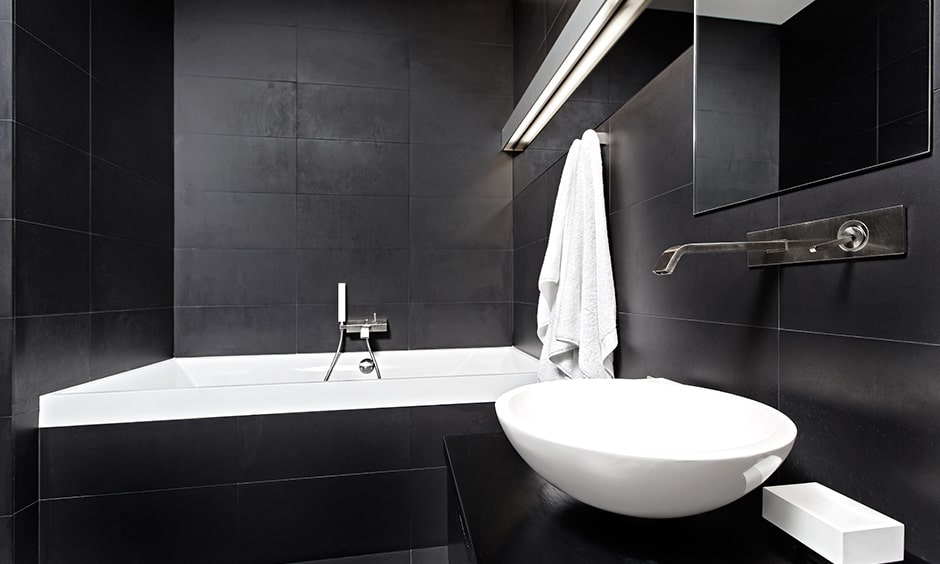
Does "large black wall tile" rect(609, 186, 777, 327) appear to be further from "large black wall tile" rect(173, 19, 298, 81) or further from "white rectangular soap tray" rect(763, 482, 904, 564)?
"large black wall tile" rect(173, 19, 298, 81)

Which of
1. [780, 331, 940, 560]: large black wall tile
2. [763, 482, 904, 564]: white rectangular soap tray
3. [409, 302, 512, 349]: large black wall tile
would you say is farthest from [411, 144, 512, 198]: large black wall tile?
[763, 482, 904, 564]: white rectangular soap tray

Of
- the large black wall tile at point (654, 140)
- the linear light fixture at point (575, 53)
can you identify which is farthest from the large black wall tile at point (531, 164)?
the large black wall tile at point (654, 140)

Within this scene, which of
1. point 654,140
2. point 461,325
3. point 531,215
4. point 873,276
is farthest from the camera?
point 461,325

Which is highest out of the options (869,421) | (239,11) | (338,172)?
(239,11)

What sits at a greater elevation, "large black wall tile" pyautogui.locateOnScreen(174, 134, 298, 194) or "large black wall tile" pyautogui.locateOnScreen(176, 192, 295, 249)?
"large black wall tile" pyautogui.locateOnScreen(174, 134, 298, 194)

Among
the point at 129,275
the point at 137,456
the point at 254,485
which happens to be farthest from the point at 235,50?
the point at 254,485

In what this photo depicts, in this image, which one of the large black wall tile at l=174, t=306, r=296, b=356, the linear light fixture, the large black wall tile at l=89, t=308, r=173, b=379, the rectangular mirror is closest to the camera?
the rectangular mirror

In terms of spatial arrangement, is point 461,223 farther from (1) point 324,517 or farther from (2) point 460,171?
(1) point 324,517

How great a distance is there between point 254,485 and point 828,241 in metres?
1.92

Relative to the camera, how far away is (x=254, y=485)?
73.2 inches

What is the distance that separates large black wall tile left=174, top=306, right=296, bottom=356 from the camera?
2.69 metres

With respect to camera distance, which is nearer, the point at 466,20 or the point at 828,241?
the point at 828,241

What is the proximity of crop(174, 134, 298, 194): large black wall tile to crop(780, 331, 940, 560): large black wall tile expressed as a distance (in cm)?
Answer: 257

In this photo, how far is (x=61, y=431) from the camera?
5.70ft
